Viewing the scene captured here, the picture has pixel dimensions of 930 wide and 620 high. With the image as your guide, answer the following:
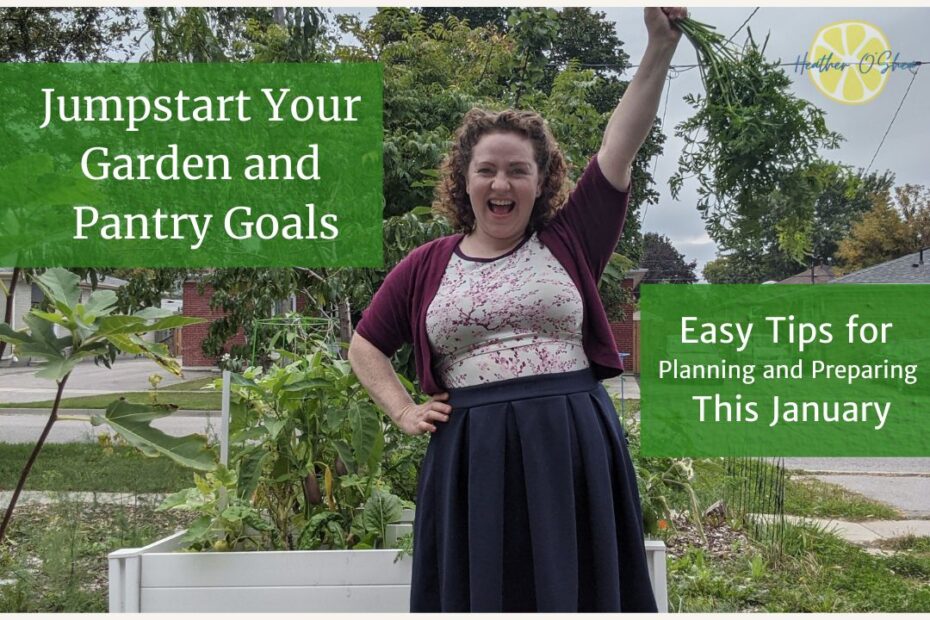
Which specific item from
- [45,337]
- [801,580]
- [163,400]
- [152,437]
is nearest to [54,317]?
[45,337]

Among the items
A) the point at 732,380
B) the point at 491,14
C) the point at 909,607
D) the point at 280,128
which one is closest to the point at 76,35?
the point at 280,128

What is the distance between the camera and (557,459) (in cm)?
151

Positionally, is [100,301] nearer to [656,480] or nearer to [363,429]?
[363,429]

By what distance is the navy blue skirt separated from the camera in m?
1.50

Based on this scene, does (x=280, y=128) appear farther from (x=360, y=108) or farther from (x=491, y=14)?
(x=491, y=14)

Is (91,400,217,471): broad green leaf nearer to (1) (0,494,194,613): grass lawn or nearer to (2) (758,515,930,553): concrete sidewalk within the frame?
(1) (0,494,194,613): grass lawn

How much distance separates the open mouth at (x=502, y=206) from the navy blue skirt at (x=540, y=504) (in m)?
0.34

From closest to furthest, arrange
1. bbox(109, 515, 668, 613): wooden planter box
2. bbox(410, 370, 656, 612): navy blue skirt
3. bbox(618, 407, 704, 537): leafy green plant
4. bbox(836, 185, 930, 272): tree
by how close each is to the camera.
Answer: bbox(410, 370, 656, 612): navy blue skirt → bbox(109, 515, 668, 613): wooden planter box → bbox(618, 407, 704, 537): leafy green plant → bbox(836, 185, 930, 272): tree

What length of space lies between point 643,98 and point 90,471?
639 cm

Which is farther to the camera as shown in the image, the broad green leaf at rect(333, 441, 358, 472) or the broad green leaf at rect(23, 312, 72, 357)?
the broad green leaf at rect(333, 441, 358, 472)

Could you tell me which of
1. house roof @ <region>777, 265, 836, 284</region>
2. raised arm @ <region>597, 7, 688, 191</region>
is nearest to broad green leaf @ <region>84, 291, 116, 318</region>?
raised arm @ <region>597, 7, 688, 191</region>

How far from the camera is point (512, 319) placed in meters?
1.54

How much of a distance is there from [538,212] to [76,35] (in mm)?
5408

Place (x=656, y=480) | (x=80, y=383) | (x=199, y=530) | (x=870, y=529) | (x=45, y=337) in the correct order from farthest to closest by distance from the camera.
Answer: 1. (x=80, y=383)
2. (x=870, y=529)
3. (x=656, y=480)
4. (x=199, y=530)
5. (x=45, y=337)
